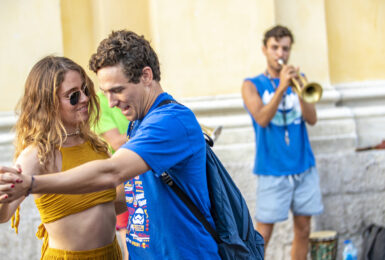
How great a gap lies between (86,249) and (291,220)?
2.79 metres

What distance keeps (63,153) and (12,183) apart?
2.14 ft

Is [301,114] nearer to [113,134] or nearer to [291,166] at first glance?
[291,166]

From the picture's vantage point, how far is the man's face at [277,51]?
4.60 meters

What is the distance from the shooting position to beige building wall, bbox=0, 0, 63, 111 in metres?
5.23

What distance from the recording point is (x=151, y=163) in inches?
78.7

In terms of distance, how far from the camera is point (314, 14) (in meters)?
5.21

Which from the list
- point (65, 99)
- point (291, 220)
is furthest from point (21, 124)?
point (291, 220)

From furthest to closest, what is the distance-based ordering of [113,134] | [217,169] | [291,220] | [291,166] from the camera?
[291,220]
[291,166]
[113,134]
[217,169]

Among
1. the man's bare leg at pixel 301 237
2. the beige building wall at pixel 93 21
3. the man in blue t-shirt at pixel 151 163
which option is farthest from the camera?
the beige building wall at pixel 93 21

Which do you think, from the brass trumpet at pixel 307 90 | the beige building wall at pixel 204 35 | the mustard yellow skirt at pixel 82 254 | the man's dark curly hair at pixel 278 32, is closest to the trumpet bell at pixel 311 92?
the brass trumpet at pixel 307 90

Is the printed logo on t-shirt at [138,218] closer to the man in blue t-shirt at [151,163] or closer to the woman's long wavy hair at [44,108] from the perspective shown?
the man in blue t-shirt at [151,163]

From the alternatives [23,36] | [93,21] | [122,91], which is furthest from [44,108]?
[93,21]

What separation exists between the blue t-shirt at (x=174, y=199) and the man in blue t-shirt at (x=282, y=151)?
2.29 metres

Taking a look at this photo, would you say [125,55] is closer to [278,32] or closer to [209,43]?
[278,32]
